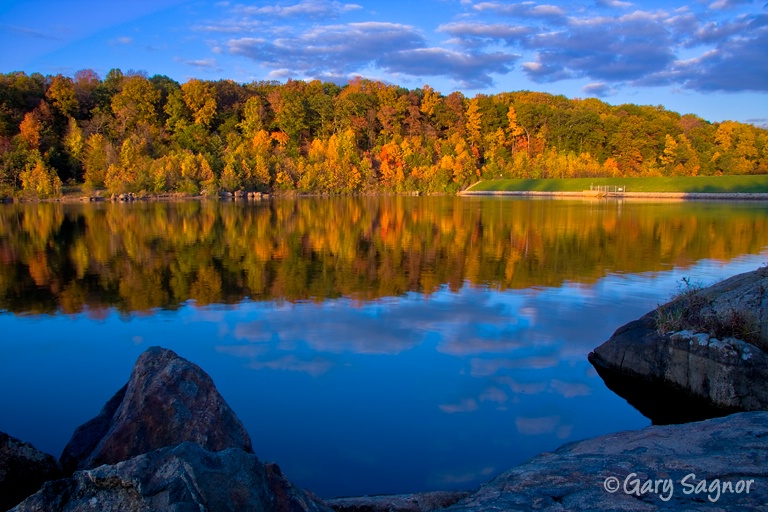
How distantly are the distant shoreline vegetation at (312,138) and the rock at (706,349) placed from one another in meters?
59.0

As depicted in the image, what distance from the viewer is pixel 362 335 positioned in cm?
881

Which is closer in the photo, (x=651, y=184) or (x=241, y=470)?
(x=241, y=470)

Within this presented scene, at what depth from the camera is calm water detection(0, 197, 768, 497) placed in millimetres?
5551

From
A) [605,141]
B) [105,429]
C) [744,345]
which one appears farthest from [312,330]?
[605,141]

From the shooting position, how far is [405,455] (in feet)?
17.0

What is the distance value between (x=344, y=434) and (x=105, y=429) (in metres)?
2.17

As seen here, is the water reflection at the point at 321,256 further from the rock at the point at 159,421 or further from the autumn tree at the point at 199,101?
the autumn tree at the point at 199,101

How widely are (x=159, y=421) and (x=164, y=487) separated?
4.93 feet

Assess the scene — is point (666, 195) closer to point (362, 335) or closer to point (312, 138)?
point (312, 138)

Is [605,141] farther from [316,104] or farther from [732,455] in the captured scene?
[732,455]

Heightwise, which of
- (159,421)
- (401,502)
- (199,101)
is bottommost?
(401,502)

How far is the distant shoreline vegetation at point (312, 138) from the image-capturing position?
2469 inches

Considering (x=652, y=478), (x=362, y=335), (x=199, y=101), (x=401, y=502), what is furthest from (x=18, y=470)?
(x=199, y=101)

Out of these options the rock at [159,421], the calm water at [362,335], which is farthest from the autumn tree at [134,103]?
the rock at [159,421]
